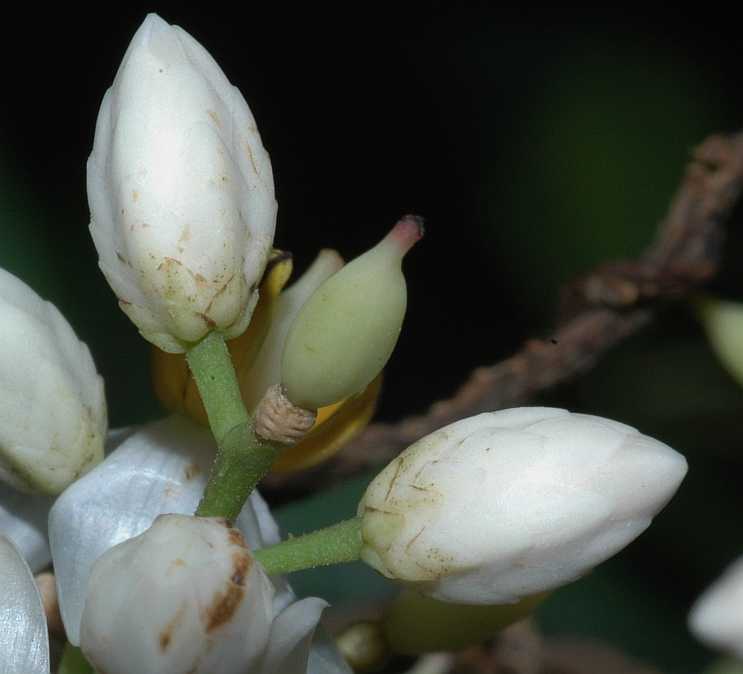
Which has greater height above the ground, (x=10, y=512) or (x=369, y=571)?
(x=10, y=512)

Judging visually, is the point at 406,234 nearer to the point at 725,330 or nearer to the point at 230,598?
the point at 230,598

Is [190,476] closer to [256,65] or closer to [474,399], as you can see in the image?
[474,399]

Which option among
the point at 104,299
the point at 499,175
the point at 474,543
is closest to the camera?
the point at 474,543

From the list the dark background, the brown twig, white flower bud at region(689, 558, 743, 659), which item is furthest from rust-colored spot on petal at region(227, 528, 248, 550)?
the dark background

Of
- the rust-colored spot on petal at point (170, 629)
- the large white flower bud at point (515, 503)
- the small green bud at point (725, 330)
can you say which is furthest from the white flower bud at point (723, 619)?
the small green bud at point (725, 330)

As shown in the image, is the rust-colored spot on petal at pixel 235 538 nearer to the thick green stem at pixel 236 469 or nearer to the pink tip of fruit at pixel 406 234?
the thick green stem at pixel 236 469

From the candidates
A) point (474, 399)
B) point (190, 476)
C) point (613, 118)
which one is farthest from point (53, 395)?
point (613, 118)

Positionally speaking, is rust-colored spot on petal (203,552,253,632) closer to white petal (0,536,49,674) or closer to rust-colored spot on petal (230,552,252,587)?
rust-colored spot on petal (230,552,252,587)
